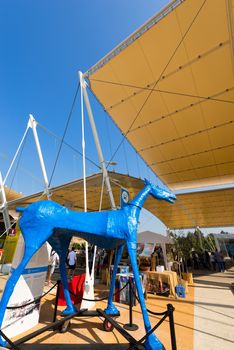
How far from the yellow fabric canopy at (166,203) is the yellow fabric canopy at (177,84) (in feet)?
10.3

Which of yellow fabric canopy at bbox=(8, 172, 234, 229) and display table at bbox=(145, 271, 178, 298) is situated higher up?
yellow fabric canopy at bbox=(8, 172, 234, 229)

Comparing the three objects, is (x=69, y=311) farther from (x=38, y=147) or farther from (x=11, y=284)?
(x=38, y=147)

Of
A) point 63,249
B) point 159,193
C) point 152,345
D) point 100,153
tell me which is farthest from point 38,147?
point 152,345

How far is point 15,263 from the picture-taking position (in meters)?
4.55

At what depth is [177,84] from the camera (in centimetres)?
778

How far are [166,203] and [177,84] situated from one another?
42.4 feet

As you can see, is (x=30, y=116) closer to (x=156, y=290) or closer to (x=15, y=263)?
(x=15, y=263)

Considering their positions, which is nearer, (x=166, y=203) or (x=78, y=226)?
(x=78, y=226)

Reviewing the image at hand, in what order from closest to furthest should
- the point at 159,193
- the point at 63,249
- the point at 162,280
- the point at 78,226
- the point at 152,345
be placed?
the point at 152,345 < the point at 78,226 < the point at 159,193 < the point at 63,249 < the point at 162,280

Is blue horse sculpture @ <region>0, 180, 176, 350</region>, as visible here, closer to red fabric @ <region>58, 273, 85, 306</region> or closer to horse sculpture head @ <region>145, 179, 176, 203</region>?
horse sculpture head @ <region>145, 179, 176, 203</region>

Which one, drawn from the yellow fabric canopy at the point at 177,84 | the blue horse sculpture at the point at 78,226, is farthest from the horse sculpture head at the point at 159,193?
the yellow fabric canopy at the point at 177,84

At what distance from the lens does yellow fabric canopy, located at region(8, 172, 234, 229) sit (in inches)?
520

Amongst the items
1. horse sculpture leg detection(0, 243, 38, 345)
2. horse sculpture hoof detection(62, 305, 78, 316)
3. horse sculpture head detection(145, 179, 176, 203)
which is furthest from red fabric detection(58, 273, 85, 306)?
horse sculpture head detection(145, 179, 176, 203)

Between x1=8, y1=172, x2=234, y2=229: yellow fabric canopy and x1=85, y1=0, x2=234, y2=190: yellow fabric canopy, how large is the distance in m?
3.14
